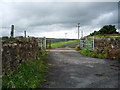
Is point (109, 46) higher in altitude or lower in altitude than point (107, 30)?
lower

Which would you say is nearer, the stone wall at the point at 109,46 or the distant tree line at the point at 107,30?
the stone wall at the point at 109,46

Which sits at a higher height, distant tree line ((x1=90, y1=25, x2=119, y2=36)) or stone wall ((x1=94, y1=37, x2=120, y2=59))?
distant tree line ((x1=90, y1=25, x2=119, y2=36))

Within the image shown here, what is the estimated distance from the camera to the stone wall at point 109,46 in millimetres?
11484

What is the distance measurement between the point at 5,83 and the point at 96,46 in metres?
11.8

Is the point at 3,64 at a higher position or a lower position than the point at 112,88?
higher

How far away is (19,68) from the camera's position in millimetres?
4973

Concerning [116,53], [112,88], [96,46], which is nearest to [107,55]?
[116,53]

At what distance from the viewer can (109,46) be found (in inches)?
495

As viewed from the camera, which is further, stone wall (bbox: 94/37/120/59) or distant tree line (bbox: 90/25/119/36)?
distant tree line (bbox: 90/25/119/36)

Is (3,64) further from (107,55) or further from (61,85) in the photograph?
(107,55)

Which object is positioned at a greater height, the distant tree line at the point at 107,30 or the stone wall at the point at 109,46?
the distant tree line at the point at 107,30

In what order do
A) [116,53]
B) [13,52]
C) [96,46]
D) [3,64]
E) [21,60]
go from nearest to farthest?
[3,64] → [13,52] → [21,60] → [116,53] → [96,46]

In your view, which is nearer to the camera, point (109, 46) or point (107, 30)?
point (109, 46)

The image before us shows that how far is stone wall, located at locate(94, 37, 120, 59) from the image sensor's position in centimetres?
1148
